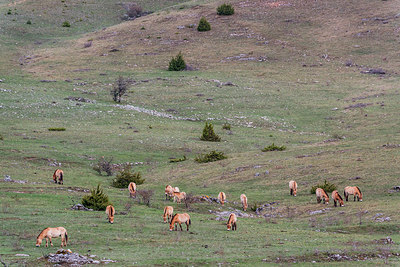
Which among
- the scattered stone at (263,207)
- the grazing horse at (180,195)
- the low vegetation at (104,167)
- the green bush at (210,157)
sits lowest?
the scattered stone at (263,207)

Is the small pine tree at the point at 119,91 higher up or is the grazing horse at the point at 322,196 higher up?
the small pine tree at the point at 119,91

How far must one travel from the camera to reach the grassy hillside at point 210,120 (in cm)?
1934

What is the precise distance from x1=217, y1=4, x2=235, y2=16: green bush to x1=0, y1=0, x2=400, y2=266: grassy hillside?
1558 millimetres

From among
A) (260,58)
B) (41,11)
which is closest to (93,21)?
(41,11)

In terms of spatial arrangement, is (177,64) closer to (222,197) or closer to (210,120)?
(210,120)

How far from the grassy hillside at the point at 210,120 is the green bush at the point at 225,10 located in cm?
156

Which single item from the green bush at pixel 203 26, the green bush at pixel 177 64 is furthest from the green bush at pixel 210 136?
the green bush at pixel 203 26

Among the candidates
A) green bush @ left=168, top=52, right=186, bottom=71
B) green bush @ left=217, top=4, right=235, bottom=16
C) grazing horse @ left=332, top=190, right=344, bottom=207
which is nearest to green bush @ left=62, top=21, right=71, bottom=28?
green bush @ left=217, top=4, right=235, bottom=16

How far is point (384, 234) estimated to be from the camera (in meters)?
20.7

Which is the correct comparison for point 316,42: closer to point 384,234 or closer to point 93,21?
point 93,21

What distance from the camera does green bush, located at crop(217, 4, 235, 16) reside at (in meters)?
91.2

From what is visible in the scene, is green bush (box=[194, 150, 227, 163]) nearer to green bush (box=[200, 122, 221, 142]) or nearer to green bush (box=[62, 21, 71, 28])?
green bush (box=[200, 122, 221, 142])

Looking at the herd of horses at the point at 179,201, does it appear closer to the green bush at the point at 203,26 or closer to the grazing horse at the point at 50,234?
the grazing horse at the point at 50,234

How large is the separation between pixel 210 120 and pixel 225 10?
40.6 m
